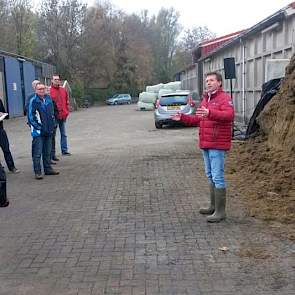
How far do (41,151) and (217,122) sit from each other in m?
4.76

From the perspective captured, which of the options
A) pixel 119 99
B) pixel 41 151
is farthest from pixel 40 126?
pixel 119 99

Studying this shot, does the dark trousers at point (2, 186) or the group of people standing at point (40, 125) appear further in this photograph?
the group of people standing at point (40, 125)

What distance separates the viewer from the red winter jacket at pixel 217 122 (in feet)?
20.1

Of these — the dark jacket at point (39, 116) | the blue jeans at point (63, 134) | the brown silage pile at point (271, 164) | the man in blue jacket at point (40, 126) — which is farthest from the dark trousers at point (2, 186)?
the blue jeans at point (63, 134)

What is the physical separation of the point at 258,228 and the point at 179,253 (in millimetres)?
1246

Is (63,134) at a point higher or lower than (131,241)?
higher

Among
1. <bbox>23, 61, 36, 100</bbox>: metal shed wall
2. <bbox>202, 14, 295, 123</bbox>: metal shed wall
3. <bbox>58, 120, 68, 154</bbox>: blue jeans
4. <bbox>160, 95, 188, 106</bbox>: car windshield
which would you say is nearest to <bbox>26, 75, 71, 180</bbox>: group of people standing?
<bbox>58, 120, 68, 154</bbox>: blue jeans

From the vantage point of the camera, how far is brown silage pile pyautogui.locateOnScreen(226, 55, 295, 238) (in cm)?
677

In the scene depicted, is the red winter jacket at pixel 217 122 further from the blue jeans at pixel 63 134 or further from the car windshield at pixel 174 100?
the car windshield at pixel 174 100

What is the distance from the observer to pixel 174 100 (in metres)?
20.7

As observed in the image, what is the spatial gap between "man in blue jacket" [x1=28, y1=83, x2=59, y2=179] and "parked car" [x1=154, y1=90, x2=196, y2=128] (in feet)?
34.8

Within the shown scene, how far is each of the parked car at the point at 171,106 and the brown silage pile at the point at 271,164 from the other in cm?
802

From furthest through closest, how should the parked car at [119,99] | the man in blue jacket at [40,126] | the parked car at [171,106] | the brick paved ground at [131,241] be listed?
the parked car at [119,99]
the parked car at [171,106]
the man in blue jacket at [40,126]
the brick paved ground at [131,241]

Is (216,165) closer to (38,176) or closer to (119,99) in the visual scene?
(38,176)
